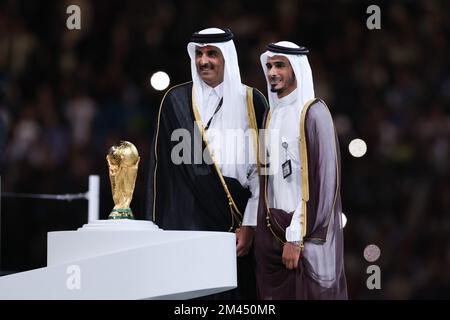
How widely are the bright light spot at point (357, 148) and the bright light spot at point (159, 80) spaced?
4.24ft

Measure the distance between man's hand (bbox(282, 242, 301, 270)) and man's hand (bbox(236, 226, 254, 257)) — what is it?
11.4 inches

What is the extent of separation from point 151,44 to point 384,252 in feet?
6.92

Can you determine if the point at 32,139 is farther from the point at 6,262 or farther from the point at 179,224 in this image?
the point at 179,224

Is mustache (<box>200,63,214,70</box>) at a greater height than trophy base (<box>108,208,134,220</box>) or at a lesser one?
greater

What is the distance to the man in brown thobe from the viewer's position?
788 centimetres

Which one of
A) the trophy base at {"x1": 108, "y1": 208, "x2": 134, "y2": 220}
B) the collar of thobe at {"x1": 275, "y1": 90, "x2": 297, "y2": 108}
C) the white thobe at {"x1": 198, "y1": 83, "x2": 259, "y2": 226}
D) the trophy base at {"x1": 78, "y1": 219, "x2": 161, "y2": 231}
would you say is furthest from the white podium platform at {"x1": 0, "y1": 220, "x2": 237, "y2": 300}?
the collar of thobe at {"x1": 275, "y1": 90, "x2": 297, "y2": 108}

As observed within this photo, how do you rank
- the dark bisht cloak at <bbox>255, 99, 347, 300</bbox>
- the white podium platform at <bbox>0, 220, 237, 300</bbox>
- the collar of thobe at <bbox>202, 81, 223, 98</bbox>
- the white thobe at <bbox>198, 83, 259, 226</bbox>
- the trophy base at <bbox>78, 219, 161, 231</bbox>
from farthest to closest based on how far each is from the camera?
the collar of thobe at <bbox>202, 81, 223, 98</bbox> → the white thobe at <bbox>198, 83, 259, 226</bbox> → the dark bisht cloak at <bbox>255, 99, 347, 300</bbox> → the trophy base at <bbox>78, 219, 161, 231</bbox> → the white podium platform at <bbox>0, 220, 237, 300</bbox>

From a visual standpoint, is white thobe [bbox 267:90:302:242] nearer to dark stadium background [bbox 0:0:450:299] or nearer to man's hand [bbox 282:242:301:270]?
man's hand [bbox 282:242:301:270]

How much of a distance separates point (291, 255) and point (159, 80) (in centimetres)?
305

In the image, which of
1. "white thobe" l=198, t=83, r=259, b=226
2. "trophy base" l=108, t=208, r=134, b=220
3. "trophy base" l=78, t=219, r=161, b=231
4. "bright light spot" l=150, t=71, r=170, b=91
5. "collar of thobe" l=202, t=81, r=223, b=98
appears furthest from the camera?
"bright light spot" l=150, t=71, r=170, b=91

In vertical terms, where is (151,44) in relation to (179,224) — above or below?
above

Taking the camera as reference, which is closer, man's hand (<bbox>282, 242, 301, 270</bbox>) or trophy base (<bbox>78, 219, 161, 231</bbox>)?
trophy base (<bbox>78, 219, 161, 231</bbox>)
